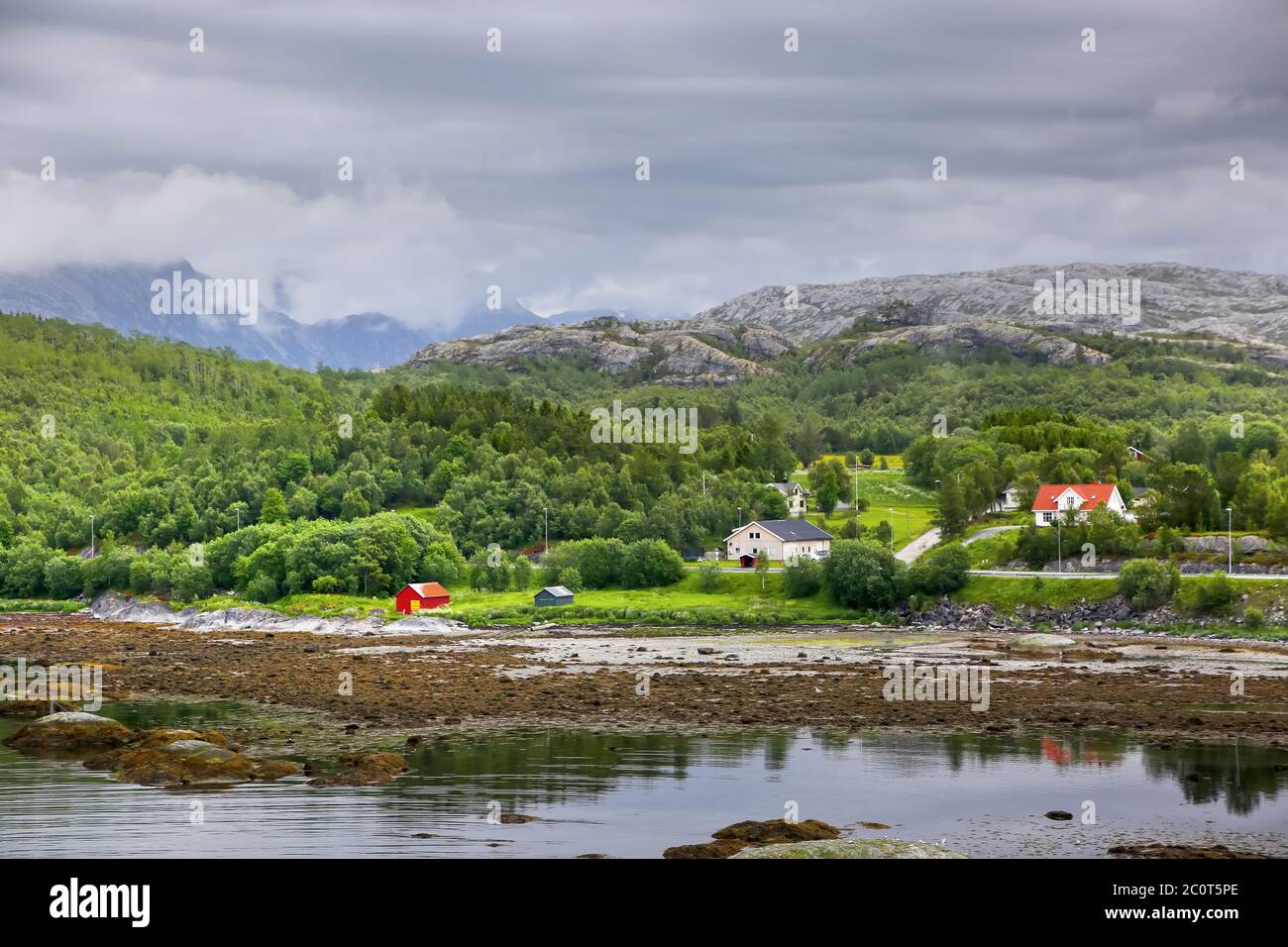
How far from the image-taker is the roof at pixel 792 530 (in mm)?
100938

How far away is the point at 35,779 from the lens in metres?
35.0

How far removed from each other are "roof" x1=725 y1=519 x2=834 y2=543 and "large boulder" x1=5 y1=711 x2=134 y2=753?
6414 centimetres

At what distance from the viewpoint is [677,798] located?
32.3 m

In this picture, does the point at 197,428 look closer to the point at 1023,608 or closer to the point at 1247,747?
the point at 1023,608

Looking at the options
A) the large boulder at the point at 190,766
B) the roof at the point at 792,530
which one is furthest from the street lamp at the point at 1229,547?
the large boulder at the point at 190,766

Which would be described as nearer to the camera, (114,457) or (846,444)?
(114,457)

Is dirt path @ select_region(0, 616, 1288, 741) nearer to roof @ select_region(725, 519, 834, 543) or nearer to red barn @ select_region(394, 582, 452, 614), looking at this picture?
red barn @ select_region(394, 582, 452, 614)

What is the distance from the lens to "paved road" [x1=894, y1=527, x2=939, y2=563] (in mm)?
93669

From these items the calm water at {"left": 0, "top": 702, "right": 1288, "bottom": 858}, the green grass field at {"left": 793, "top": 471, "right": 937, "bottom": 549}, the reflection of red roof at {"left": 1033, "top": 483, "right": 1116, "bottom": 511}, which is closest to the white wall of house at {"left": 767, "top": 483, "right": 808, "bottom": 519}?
the green grass field at {"left": 793, "top": 471, "right": 937, "bottom": 549}

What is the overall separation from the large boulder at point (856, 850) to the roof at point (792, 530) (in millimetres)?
75055

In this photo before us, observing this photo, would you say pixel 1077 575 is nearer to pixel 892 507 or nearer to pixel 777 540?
pixel 777 540
